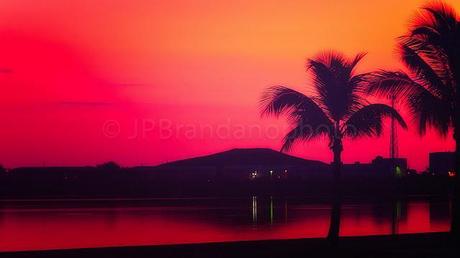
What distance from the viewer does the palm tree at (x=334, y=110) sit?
17.4 metres

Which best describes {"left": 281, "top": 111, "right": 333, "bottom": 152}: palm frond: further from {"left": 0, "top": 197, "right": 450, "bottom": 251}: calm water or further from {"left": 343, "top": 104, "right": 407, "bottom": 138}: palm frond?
{"left": 0, "top": 197, "right": 450, "bottom": 251}: calm water

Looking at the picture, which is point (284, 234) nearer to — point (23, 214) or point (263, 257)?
point (263, 257)

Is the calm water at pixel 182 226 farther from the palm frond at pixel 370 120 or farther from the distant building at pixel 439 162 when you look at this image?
the distant building at pixel 439 162

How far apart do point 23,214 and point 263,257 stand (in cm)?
2112

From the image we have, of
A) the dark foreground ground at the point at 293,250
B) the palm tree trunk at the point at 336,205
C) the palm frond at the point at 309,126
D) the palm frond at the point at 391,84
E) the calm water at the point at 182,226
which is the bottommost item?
the calm water at the point at 182,226

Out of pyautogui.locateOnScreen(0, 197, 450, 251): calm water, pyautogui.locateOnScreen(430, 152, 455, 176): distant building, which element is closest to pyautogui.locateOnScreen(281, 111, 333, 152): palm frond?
pyautogui.locateOnScreen(0, 197, 450, 251): calm water

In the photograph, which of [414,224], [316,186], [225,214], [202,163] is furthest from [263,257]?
[202,163]

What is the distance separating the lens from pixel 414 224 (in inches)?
1107

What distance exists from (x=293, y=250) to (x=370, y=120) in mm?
3947

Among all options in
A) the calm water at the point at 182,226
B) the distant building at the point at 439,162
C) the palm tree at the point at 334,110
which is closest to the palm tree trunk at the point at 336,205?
the palm tree at the point at 334,110

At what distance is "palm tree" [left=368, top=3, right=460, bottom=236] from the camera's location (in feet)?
57.3

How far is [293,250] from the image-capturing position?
15.9 meters

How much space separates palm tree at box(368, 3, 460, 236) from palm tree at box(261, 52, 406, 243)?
2.54 ft

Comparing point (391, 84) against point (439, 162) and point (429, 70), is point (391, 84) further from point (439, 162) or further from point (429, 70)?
point (439, 162)
